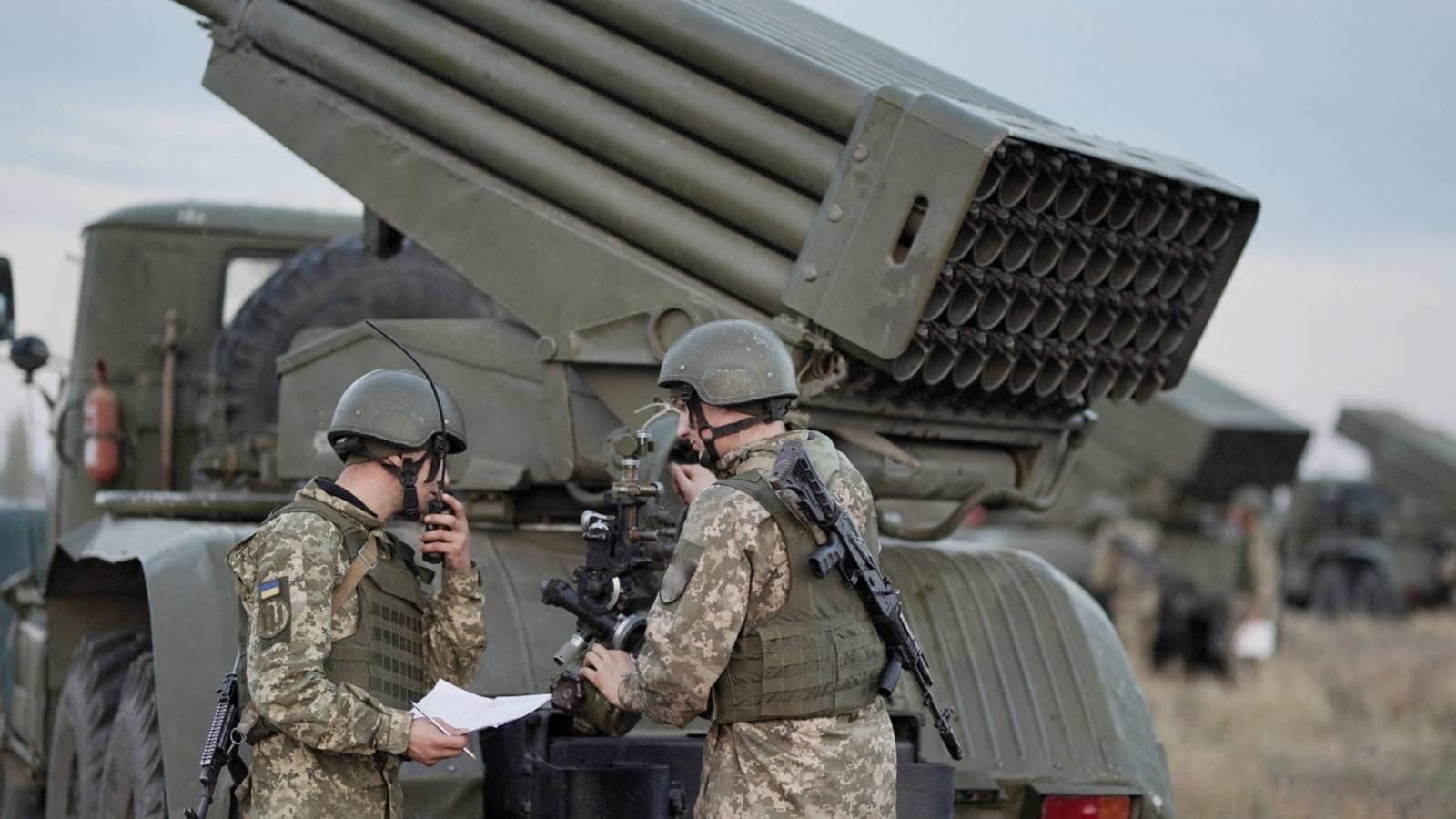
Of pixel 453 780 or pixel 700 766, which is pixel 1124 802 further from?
pixel 453 780

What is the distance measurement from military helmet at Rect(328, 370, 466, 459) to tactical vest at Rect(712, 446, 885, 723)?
666 millimetres

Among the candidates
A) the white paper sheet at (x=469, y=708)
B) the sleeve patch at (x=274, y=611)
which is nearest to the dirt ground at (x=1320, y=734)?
the white paper sheet at (x=469, y=708)

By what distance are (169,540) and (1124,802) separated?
2675 millimetres

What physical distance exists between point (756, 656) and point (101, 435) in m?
3.98

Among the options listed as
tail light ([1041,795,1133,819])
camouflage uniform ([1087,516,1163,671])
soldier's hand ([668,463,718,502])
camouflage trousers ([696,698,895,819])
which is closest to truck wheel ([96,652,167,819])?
soldier's hand ([668,463,718,502])

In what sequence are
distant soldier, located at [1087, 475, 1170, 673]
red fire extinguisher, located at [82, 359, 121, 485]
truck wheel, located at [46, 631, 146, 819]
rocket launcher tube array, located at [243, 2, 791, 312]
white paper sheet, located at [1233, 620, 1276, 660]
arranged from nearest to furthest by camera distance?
rocket launcher tube array, located at [243, 2, 791, 312]
truck wheel, located at [46, 631, 146, 819]
red fire extinguisher, located at [82, 359, 121, 485]
white paper sheet, located at [1233, 620, 1276, 660]
distant soldier, located at [1087, 475, 1170, 673]

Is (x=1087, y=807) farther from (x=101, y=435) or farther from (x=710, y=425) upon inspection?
(x=101, y=435)

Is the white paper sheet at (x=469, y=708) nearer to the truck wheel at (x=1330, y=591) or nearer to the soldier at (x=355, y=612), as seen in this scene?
the soldier at (x=355, y=612)

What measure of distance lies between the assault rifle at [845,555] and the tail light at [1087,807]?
97cm

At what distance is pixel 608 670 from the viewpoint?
4070 mm

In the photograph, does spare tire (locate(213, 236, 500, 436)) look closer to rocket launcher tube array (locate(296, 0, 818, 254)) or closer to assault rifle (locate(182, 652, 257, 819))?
rocket launcher tube array (locate(296, 0, 818, 254))

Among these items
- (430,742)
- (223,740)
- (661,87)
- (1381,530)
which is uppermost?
(661,87)

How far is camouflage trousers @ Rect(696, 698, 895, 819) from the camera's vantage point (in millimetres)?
3918

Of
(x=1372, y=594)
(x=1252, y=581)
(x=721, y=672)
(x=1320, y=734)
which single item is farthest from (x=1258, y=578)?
(x=721, y=672)
